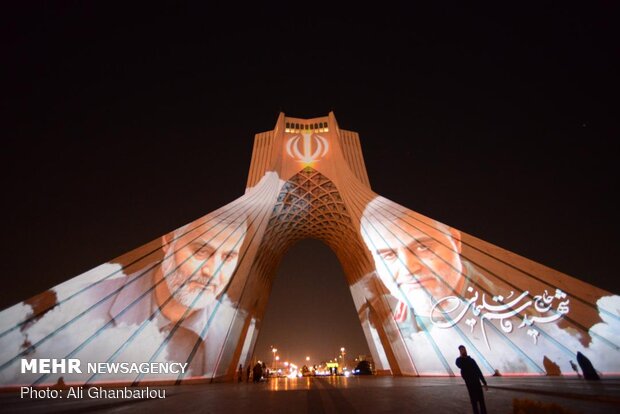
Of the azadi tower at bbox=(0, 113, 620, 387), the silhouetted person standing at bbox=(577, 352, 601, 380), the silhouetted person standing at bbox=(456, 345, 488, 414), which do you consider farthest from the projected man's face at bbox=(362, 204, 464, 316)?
the silhouetted person standing at bbox=(456, 345, 488, 414)

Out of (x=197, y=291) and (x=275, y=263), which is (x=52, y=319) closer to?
(x=197, y=291)

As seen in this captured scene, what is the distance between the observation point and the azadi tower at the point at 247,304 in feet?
23.4

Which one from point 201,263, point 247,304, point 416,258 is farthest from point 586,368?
point 247,304

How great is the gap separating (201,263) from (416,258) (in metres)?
6.82

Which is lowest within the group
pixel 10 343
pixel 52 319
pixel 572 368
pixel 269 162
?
pixel 572 368

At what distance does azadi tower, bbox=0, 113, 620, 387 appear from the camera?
7.14 metres

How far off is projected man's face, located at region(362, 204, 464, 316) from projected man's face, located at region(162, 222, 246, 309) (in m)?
5.20

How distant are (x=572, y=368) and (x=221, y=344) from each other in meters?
8.95

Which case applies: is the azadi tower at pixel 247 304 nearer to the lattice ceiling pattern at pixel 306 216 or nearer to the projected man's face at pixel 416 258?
the projected man's face at pixel 416 258

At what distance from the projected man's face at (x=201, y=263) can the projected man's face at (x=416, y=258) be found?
17.1ft

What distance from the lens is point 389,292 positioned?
439 inches

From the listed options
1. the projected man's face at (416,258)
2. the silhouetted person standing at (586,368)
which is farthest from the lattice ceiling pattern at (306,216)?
the silhouetted person standing at (586,368)

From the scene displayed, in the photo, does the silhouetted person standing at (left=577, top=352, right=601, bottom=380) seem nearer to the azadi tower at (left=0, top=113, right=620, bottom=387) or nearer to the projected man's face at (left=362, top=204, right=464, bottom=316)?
the azadi tower at (left=0, top=113, right=620, bottom=387)

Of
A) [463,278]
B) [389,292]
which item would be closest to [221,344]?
[389,292]
